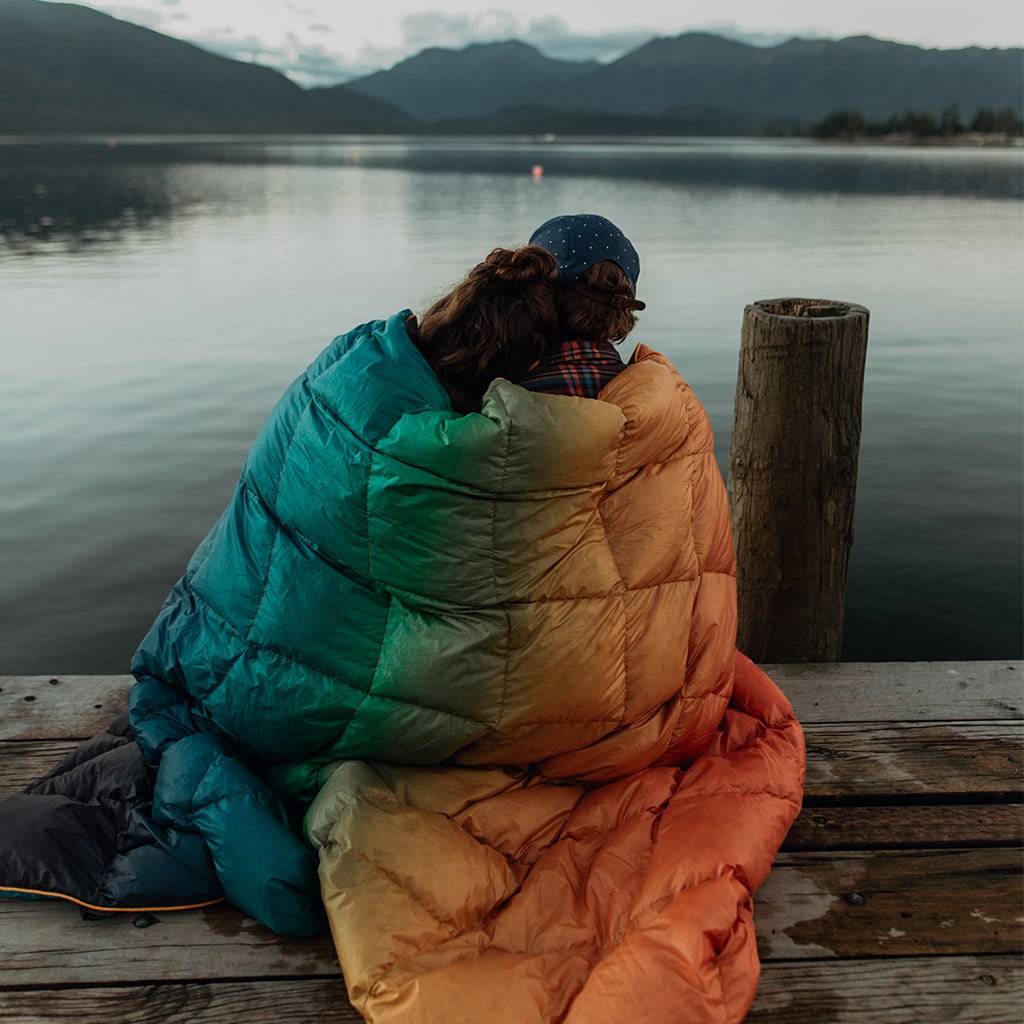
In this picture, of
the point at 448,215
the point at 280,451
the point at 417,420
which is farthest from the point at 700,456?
the point at 448,215

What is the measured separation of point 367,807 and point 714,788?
3.29ft

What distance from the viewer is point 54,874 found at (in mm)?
2607

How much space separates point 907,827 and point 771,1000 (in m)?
0.93

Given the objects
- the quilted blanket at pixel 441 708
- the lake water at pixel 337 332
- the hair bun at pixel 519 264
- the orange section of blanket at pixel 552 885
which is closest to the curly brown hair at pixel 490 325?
the hair bun at pixel 519 264

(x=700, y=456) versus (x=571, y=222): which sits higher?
(x=571, y=222)

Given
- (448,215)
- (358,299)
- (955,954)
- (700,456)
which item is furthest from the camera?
(448,215)

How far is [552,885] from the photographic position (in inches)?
101

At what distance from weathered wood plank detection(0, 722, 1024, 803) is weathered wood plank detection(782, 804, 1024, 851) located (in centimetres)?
7

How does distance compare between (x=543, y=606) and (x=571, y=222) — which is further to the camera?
(x=571, y=222)

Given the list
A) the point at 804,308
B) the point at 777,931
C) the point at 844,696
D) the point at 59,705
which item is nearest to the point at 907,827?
the point at 777,931

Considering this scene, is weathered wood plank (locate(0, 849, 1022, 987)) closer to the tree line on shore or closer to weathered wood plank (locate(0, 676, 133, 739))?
weathered wood plank (locate(0, 676, 133, 739))

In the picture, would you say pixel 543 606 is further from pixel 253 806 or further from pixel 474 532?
pixel 253 806

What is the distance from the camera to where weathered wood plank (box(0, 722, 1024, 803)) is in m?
3.25

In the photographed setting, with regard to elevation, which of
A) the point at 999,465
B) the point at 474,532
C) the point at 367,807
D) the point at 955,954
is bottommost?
the point at 999,465
